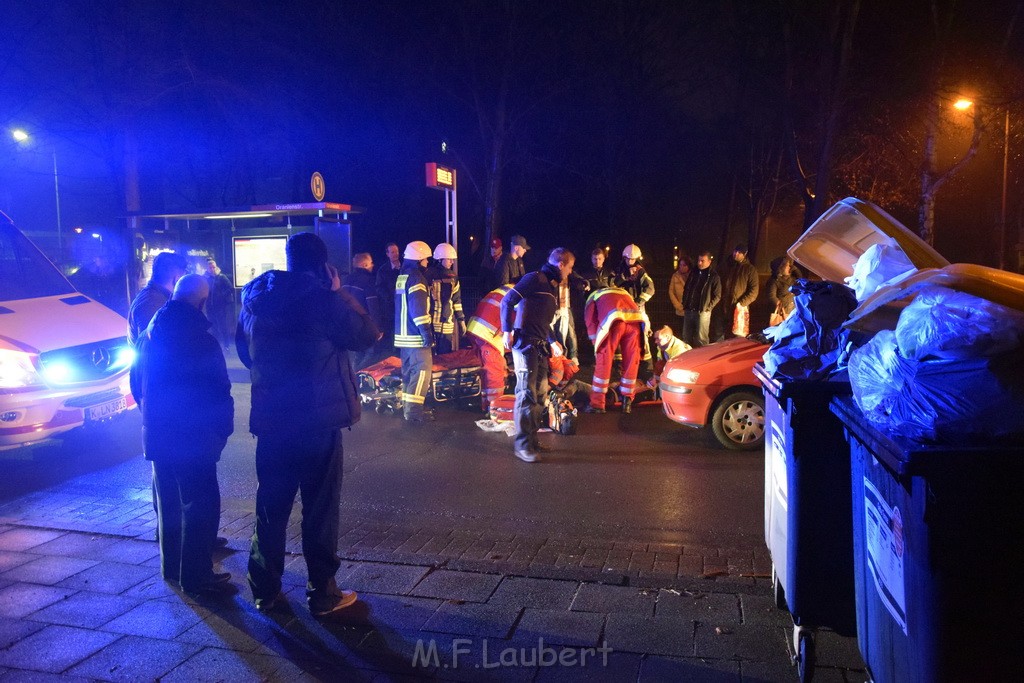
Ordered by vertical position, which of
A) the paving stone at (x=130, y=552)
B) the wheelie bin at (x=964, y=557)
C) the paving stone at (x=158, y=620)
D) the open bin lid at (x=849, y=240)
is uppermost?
the open bin lid at (x=849, y=240)

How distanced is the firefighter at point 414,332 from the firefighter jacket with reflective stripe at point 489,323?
1.65 feet

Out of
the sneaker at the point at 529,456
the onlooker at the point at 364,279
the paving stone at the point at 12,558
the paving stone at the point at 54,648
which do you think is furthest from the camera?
the onlooker at the point at 364,279

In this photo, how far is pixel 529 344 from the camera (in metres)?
7.07

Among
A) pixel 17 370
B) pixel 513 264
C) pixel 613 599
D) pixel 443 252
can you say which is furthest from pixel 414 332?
pixel 613 599

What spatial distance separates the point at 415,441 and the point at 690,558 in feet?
12.6

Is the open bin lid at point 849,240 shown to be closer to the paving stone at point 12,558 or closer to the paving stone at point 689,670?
the paving stone at point 689,670

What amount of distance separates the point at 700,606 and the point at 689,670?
27.5 inches

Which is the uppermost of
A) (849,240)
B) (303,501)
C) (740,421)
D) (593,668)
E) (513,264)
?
(513,264)

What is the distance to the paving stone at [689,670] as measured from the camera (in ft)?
11.1

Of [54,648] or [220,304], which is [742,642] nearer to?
[54,648]

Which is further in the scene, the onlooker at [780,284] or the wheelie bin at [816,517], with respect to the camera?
the onlooker at [780,284]

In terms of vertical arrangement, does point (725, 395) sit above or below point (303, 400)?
below

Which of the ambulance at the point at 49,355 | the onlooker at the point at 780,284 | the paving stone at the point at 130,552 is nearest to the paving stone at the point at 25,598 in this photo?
the paving stone at the point at 130,552

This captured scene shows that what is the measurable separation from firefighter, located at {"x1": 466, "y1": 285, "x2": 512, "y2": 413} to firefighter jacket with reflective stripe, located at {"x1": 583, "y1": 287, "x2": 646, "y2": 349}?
3.77ft
